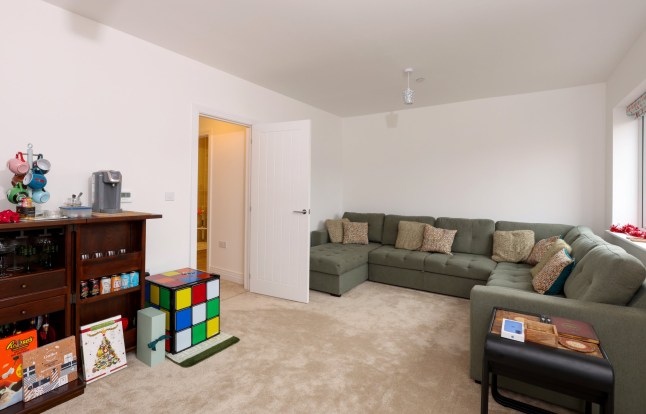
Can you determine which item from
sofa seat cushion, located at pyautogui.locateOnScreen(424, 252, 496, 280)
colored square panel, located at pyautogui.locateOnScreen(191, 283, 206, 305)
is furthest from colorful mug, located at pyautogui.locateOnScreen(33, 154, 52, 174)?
sofa seat cushion, located at pyautogui.locateOnScreen(424, 252, 496, 280)

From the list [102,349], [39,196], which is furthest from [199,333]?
[39,196]

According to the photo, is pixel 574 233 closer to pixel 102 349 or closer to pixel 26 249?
pixel 102 349

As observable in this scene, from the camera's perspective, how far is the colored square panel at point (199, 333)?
2.62 metres

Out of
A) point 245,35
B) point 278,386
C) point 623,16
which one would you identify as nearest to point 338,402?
point 278,386

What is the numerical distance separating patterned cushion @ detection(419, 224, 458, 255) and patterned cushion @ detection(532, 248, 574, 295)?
1.74m

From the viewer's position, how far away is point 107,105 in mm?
2613

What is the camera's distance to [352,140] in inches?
223

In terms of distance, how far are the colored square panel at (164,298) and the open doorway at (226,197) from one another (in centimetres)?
174

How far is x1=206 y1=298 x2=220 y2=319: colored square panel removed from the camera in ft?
8.93

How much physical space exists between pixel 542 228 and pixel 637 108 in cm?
152

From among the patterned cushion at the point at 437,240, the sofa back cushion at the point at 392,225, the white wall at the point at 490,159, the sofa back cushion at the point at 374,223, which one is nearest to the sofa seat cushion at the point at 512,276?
the patterned cushion at the point at 437,240

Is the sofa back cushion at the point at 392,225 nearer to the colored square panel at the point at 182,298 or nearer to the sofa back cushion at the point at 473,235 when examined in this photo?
the sofa back cushion at the point at 473,235

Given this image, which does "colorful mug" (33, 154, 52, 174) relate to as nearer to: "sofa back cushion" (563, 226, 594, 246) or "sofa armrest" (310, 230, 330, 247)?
"sofa armrest" (310, 230, 330, 247)

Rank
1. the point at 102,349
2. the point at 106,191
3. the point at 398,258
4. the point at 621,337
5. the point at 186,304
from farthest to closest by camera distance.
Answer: the point at 398,258, the point at 186,304, the point at 106,191, the point at 102,349, the point at 621,337
